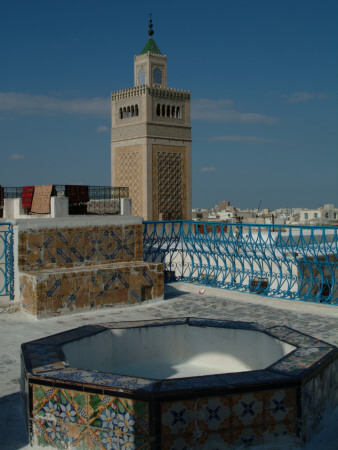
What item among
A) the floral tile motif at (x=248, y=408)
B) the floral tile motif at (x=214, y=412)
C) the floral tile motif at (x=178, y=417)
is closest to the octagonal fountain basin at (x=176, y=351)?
the floral tile motif at (x=248, y=408)

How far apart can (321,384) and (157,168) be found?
20509mm

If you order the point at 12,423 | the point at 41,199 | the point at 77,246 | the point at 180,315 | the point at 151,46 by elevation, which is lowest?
the point at 12,423

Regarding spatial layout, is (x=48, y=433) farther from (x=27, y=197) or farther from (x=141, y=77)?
(x=141, y=77)

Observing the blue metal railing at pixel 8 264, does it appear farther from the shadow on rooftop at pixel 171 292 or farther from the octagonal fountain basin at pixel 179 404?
the octagonal fountain basin at pixel 179 404

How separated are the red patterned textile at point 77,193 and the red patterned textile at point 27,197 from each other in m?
0.57

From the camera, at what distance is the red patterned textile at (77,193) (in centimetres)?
816

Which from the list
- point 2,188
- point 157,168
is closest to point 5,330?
point 2,188

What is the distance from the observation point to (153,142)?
23.3 m

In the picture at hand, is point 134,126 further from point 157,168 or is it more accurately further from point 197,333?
point 197,333

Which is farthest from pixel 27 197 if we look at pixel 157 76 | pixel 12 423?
pixel 157 76

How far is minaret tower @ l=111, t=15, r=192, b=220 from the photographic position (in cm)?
2319

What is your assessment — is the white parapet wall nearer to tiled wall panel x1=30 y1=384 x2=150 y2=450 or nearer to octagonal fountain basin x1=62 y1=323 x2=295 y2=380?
octagonal fountain basin x1=62 y1=323 x2=295 y2=380

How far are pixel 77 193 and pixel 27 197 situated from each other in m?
0.78

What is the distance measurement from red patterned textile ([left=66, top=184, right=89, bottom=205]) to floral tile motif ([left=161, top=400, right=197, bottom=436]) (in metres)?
5.77
